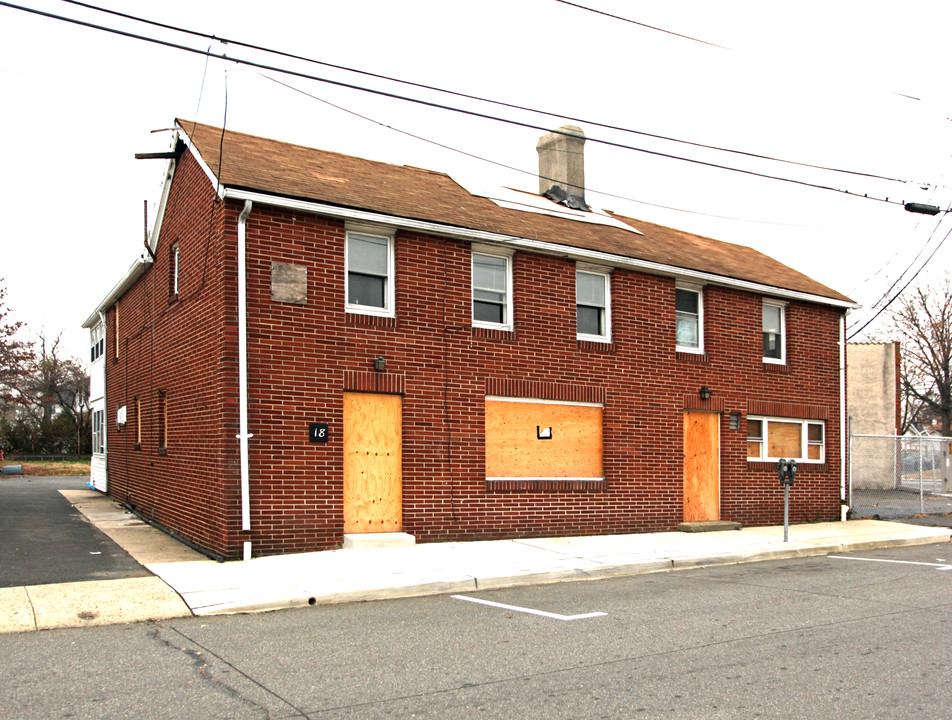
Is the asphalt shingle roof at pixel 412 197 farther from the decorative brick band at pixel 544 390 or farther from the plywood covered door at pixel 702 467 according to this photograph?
the plywood covered door at pixel 702 467

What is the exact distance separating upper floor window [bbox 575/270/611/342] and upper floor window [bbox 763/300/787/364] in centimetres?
463

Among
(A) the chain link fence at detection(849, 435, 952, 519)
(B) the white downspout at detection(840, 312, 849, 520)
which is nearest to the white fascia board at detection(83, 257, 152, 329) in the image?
(B) the white downspout at detection(840, 312, 849, 520)

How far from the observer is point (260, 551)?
11.5m

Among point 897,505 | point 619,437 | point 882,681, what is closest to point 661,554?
point 619,437

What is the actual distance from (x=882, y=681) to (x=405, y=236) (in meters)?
9.30

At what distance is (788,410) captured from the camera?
720 inches

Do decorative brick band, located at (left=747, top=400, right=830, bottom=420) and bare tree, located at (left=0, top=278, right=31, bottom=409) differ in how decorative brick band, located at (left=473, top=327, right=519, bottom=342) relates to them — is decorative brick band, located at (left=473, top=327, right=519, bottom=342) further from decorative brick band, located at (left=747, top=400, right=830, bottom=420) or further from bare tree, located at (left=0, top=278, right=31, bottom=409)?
bare tree, located at (left=0, top=278, right=31, bottom=409)

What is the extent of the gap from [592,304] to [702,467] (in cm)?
412

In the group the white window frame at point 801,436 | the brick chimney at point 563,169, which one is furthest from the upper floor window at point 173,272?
the white window frame at point 801,436

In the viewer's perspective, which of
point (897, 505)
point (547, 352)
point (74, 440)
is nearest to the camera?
point (547, 352)

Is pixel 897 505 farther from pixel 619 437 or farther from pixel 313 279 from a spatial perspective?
pixel 313 279

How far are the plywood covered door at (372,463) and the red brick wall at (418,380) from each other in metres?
0.20

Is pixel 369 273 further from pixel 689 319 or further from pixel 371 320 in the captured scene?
pixel 689 319

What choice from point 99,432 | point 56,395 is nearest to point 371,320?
point 99,432
